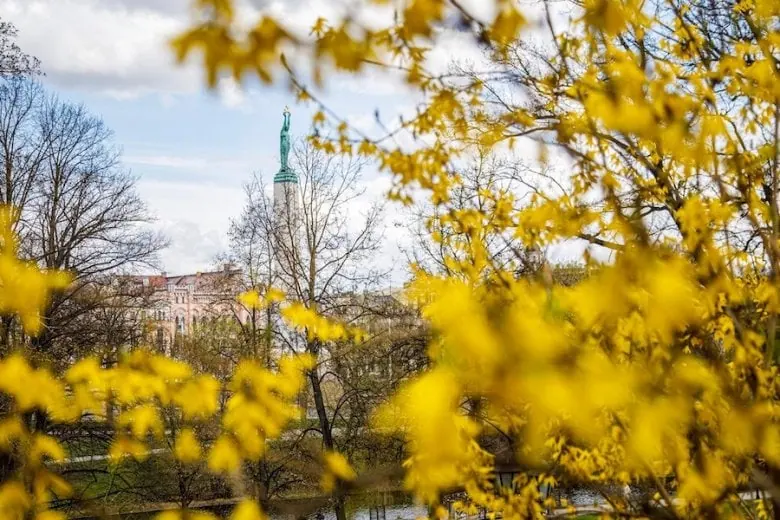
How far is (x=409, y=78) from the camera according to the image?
2.29m

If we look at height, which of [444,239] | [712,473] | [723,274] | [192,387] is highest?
[444,239]

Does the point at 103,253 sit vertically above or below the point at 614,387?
above

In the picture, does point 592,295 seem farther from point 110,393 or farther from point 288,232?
point 288,232

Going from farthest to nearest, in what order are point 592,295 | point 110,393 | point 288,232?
point 288,232 < point 110,393 < point 592,295

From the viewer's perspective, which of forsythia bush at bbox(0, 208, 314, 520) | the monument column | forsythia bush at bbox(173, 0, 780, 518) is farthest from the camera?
the monument column

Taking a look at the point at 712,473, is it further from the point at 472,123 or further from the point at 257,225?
the point at 257,225

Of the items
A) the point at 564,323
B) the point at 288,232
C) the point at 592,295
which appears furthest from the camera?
the point at 288,232

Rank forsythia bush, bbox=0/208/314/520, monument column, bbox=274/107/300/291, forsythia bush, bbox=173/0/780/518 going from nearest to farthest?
forsythia bush, bbox=173/0/780/518 → forsythia bush, bbox=0/208/314/520 → monument column, bbox=274/107/300/291

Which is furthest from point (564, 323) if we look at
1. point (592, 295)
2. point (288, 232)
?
point (288, 232)

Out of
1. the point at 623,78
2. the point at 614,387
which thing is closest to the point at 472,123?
the point at 623,78

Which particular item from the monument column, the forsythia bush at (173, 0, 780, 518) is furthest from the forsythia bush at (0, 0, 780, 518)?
the monument column

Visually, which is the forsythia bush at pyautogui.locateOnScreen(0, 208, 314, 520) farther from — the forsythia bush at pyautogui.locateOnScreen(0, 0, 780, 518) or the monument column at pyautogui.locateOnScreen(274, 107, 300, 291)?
the monument column at pyautogui.locateOnScreen(274, 107, 300, 291)

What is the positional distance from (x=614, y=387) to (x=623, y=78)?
5.04ft

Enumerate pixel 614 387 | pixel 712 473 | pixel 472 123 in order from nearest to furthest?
1. pixel 614 387
2. pixel 712 473
3. pixel 472 123
